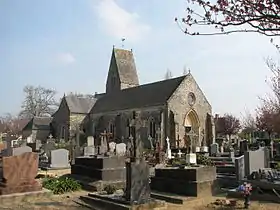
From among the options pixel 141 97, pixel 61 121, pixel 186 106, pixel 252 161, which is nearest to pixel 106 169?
pixel 252 161

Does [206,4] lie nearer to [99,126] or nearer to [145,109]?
[145,109]

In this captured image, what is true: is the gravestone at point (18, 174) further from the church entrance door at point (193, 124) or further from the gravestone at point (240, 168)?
the church entrance door at point (193, 124)

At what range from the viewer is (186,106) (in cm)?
3872

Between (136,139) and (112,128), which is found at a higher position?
(112,128)

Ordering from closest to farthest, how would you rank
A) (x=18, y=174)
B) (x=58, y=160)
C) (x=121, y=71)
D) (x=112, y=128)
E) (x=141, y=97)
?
(x=18, y=174) < (x=58, y=160) < (x=141, y=97) < (x=112, y=128) < (x=121, y=71)

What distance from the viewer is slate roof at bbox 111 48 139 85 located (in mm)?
56037

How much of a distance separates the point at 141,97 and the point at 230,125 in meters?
19.4

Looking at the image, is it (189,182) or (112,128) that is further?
(112,128)

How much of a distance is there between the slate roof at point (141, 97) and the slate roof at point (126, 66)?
5.50 meters

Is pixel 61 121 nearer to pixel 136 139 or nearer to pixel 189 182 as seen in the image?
pixel 189 182

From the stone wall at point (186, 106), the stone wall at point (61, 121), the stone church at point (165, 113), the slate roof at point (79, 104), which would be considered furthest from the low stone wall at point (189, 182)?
the slate roof at point (79, 104)

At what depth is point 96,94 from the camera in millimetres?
69375

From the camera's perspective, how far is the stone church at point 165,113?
36969 mm

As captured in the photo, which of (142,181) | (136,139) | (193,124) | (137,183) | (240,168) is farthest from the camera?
(193,124)
